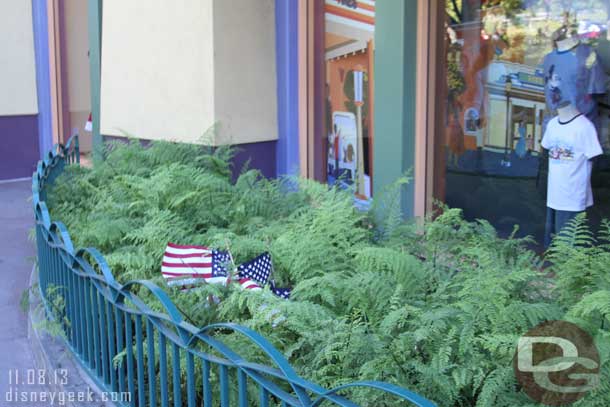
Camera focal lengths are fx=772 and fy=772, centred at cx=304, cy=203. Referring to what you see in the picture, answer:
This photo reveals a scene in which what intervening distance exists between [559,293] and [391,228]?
1.26 m

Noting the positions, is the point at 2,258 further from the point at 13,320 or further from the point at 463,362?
the point at 463,362

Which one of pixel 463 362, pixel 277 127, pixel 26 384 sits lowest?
pixel 26 384

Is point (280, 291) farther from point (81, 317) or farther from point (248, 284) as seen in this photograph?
point (81, 317)

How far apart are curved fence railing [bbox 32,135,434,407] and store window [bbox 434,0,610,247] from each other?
3315mm

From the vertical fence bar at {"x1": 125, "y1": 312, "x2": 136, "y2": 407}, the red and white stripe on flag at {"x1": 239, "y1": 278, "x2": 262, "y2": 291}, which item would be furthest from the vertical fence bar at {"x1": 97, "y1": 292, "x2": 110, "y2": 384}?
the red and white stripe on flag at {"x1": 239, "y1": 278, "x2": 262, "y2": 291}

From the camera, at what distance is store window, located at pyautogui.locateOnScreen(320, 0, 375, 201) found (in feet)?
23.9

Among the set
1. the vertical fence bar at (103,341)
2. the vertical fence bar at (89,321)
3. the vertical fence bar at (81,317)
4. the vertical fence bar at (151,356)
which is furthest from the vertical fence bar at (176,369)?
the vertical fence bar at (81,317)

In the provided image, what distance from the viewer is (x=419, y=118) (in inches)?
256

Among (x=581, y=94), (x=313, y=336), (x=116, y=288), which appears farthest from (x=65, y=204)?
(x=581, y=94)

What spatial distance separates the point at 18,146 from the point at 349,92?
21.7ft

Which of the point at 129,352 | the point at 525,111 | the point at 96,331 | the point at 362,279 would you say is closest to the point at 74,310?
the point at 96,331

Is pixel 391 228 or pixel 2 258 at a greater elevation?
pixel 391 228

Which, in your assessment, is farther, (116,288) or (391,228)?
(391,228)

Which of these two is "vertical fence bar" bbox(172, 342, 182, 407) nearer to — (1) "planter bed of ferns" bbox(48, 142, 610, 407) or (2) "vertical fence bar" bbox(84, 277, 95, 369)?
(1) "planter bed of ferns" bbox(48, 142, 610, 407)
